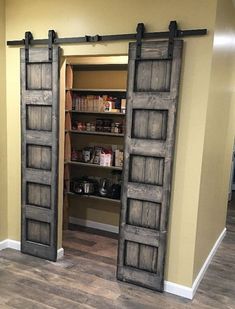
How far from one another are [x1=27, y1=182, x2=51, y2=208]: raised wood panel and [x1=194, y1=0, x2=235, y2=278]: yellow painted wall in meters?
1.55

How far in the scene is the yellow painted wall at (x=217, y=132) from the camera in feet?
8.68

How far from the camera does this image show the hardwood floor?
8.55 ft

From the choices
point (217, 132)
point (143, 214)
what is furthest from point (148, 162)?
point (217, 132)

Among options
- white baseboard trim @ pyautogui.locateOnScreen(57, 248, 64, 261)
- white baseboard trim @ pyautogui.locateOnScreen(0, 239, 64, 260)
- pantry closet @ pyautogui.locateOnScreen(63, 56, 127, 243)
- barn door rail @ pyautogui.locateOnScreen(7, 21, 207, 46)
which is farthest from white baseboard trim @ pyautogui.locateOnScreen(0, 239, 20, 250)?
barn door rail @ pyautogui.locateOnScreen(7, 21, 207, 46)

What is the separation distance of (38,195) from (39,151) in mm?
475

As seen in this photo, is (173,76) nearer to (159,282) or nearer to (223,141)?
(223,141)

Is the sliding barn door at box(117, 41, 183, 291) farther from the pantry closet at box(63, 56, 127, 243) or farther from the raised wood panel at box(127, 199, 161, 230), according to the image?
the pantry closet at box(63, 56, 127, 243)

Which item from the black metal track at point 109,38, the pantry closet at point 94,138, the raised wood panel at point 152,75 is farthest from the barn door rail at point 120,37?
the pantry closet at point 94,138

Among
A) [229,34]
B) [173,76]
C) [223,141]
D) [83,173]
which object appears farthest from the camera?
[83,173]

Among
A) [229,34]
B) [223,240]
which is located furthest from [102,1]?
[223,240]

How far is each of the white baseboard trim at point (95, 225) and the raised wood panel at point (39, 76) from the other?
214 centimetres

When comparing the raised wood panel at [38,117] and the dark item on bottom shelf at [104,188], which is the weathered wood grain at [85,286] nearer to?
the dark item on bottom shelf at [104,188]

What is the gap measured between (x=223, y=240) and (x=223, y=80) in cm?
222

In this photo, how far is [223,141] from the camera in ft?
11.5
